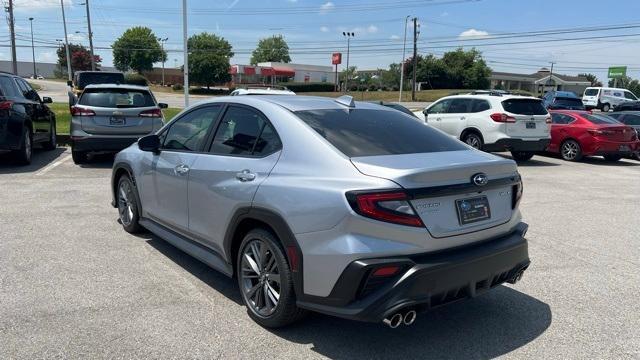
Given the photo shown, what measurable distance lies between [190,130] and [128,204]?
1.67m

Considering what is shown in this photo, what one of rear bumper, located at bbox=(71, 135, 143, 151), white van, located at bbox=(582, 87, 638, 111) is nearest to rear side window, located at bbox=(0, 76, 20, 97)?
rear bumper, located at bbox=(71, 135, 143, 151)

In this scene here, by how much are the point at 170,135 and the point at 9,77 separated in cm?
745

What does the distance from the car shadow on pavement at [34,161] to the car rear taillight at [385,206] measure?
29.2ft

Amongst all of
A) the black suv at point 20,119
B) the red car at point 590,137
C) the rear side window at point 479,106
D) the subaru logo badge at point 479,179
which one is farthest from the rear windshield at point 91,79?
the subaru logo badge at point 479,179

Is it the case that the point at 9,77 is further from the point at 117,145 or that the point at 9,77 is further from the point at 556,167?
the point at 556,167

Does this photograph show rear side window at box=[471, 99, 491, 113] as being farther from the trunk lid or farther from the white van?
the white van

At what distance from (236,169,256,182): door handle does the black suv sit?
765 cm

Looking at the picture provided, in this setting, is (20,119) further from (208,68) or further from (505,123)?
(208,68)

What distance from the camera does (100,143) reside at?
10.4m

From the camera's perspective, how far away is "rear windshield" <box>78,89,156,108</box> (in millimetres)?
10484

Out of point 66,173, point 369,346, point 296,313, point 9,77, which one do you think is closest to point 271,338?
point 296,313

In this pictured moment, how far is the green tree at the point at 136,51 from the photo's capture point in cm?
9806

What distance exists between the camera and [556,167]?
13.7 m

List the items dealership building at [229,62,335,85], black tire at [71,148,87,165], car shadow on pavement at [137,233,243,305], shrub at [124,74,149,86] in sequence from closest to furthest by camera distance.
A: car shadow on pavement at [137,233,243,305] → black tire at [71,148,87,165] → shrub at [124,74,149,86] → dealership building at [229,62,335,85]
